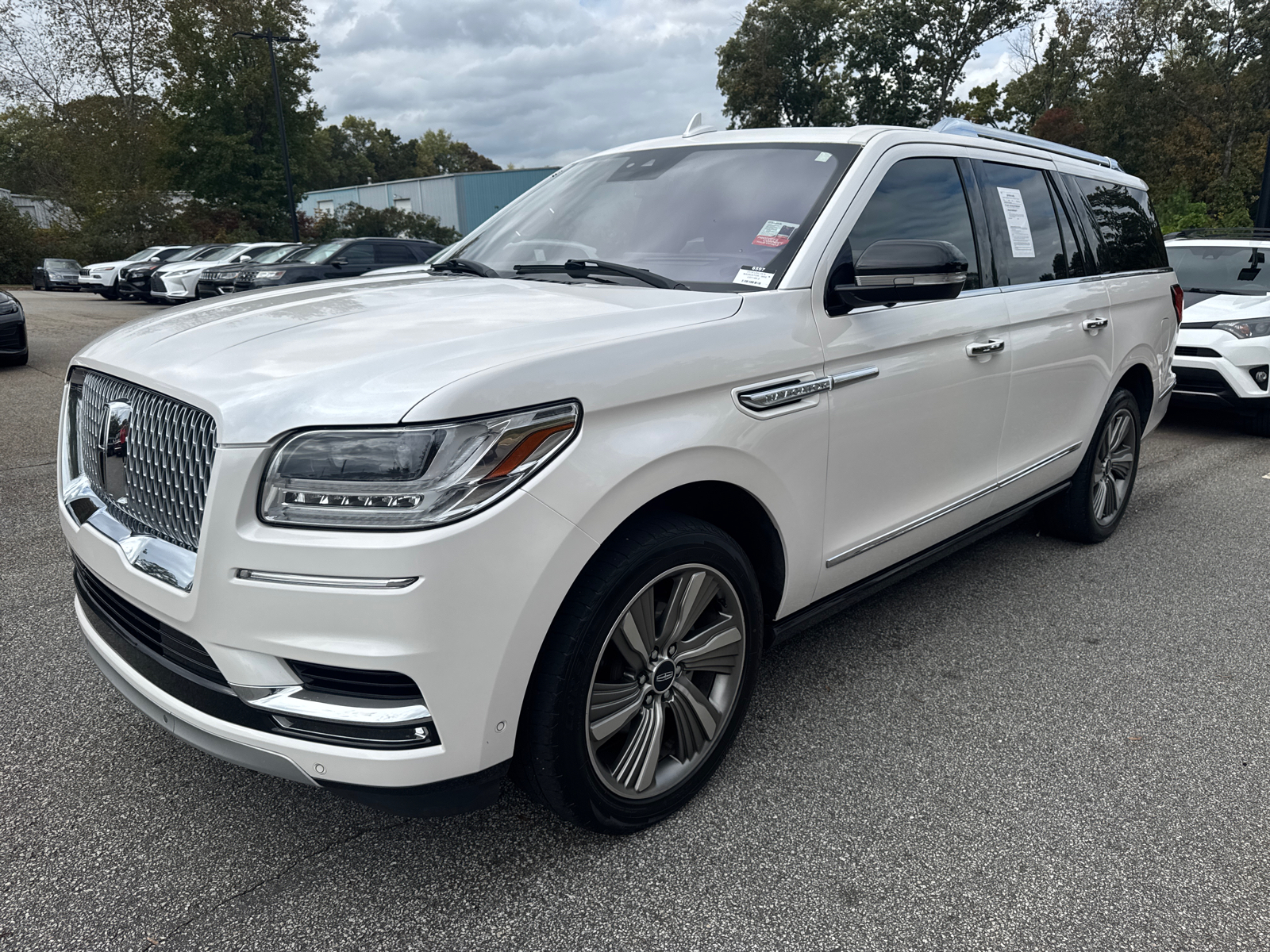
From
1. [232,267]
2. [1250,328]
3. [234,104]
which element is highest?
[234,104]

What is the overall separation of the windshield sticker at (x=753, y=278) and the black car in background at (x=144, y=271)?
25106mm

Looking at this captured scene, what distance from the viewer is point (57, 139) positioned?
129 ft

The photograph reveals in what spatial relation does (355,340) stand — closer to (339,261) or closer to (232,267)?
(339,261)

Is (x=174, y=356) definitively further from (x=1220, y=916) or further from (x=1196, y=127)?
(x=1196, y=127)

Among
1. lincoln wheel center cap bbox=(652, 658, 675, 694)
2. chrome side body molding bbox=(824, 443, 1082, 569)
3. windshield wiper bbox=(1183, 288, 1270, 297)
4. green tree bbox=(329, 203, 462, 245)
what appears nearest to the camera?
lincoln wheel center cap bbox=(652, 658, 675, 694)

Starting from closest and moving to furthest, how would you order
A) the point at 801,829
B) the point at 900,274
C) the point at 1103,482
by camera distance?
the point at 801,829 → the point at 900,274 → the point at 1103,482

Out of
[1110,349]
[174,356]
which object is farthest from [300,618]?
[1110,349]

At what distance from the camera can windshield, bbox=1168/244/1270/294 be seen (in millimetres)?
8070

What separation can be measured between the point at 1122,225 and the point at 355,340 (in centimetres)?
415

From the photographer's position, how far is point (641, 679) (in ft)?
7.67

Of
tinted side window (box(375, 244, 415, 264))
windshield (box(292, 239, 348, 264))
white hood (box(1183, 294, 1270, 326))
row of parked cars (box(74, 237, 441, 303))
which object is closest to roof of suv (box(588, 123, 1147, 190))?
white hood (box(1183, 294, 1270, 326))

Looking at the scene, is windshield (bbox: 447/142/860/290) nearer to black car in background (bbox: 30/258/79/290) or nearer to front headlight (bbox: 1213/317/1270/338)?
front headlight (bbox: 1213/317/1270/338)

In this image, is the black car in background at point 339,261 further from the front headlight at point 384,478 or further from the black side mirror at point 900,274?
the front headlight at point 384,478

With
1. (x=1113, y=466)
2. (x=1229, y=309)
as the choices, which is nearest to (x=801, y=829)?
(x=1113, y=466)
